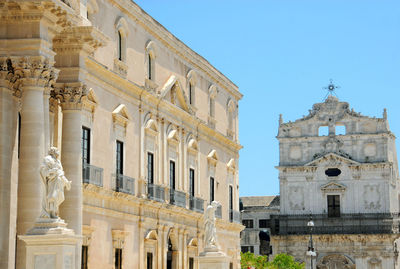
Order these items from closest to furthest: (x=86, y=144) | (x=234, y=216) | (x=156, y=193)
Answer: (x=86, y=144) < (x=156, y=193) < (x=234, y=216)

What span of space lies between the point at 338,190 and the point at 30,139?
53.8 meters

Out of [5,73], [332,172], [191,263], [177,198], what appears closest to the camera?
[5,73]

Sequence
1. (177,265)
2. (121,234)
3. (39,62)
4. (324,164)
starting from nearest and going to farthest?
(39,62) → (121,234) → (177,265) → (324,164)

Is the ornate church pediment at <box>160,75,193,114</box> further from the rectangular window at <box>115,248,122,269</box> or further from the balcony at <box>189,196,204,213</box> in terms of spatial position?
the rectangular window at <box>115,248,122,269</box>

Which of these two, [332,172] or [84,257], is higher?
[332,172]

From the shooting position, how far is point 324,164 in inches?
2721

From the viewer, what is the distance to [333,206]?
68.9 m

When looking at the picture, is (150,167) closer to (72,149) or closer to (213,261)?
(213,261)

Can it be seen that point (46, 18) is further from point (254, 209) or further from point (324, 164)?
point (254, 209)

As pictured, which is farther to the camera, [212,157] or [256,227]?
[256,227]

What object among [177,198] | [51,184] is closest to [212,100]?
[177,198]

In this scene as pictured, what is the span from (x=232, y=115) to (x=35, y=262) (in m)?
28.8

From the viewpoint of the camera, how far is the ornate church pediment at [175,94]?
33688mm

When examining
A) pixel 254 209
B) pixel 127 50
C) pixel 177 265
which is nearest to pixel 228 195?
pixel 177 265
